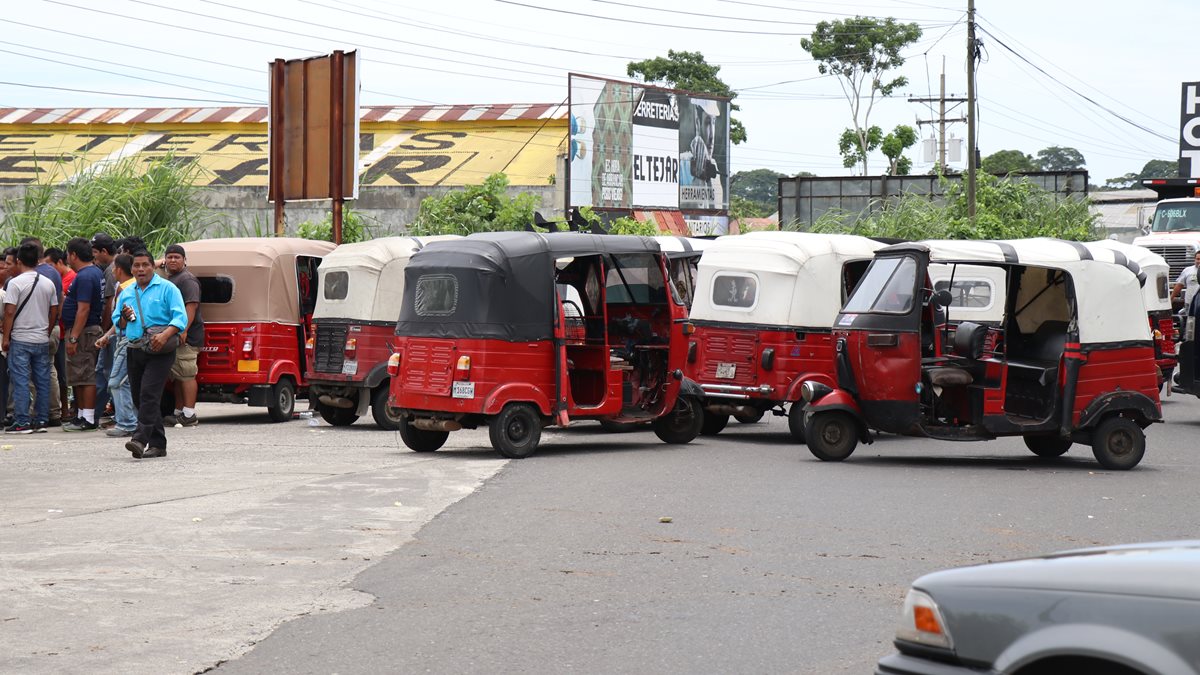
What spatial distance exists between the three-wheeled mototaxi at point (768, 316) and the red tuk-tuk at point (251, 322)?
5.60 meters

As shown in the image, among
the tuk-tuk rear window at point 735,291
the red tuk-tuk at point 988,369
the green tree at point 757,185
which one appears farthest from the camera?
the green tree at point 757,185

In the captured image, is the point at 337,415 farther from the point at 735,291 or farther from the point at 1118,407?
the point at 1118,407

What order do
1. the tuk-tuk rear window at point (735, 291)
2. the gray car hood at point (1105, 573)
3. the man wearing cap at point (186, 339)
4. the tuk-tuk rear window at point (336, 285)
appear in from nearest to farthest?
the gray car hood at point (1105, 573)
the tuk-tuk rear window at point (735, 291)
the man wearing cap at point (186, 339)
the tuk-tuk rear window at point (336, 285)

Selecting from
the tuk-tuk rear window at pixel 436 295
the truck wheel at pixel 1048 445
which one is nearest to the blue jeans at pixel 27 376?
the tuk-tuk rear window at pixel 436 295

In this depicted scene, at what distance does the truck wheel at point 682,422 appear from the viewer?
56.7ft

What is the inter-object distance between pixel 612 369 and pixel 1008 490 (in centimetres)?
500

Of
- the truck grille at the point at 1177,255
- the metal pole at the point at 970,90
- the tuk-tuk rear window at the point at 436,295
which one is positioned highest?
the metal pole at the point at 970,90

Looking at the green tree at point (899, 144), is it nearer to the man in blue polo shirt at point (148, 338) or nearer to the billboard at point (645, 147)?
the billboard at point (645, 147)

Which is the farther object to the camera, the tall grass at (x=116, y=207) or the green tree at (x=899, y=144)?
the green tree at (x=899, y=144)

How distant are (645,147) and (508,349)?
100ft

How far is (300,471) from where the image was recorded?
14000 millimetres

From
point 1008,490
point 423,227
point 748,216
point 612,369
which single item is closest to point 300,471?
point 612,369

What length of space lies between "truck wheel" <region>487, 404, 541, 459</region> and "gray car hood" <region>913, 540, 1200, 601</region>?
10893 millimetres

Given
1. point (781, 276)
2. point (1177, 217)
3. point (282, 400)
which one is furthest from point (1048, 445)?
point (1177, 217)
